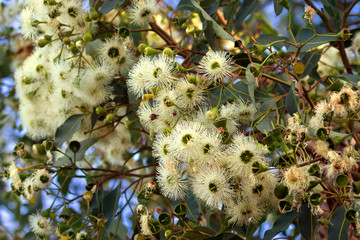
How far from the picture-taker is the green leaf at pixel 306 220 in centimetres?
122

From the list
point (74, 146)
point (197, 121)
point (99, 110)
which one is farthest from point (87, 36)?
point (197, 121)

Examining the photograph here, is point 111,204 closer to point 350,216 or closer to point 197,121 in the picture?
point 197,121

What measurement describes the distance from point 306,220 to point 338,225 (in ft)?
0.35

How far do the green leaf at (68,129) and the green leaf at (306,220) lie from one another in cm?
79

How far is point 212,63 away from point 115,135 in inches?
29.9

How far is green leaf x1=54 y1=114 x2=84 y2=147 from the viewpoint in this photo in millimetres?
1565

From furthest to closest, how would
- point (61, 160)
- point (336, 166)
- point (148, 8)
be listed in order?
point (61, 160) < point (148, 8) < point (336, 166)

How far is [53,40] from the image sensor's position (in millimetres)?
1503

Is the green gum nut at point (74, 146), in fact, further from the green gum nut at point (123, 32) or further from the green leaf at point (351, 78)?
the green leaf at point (351, 78)

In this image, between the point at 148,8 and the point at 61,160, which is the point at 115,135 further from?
the point at 148,8

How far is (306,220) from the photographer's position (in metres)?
1.22

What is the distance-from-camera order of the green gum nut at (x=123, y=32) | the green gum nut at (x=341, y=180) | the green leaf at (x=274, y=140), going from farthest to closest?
the green gum nut at (x=123, y=32)
the green leaf at (x=274, y=140)
the green gum nut at (x=341, y=180)

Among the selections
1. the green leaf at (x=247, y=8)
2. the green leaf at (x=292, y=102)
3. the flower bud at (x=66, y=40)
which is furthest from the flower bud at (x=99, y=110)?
the green leaf at (x=292, y=102)

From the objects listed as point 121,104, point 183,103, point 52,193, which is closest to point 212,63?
point 183,103
